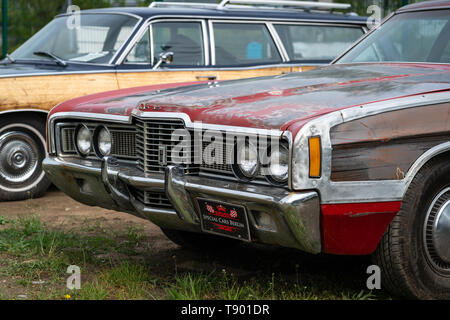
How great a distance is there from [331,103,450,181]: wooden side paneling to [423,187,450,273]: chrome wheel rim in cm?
31

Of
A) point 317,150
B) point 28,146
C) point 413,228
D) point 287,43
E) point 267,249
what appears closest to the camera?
point 317,150

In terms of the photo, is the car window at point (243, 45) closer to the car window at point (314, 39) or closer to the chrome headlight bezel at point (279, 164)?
the car window at point (314, 39)

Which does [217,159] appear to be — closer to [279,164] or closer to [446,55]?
[279,164]

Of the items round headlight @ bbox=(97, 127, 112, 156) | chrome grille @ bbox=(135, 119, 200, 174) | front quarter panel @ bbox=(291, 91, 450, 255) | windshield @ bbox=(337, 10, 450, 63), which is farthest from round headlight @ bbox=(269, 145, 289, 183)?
windshield @ bbox=(337, 10, 450, 63)

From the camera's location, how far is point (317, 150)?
2.95m

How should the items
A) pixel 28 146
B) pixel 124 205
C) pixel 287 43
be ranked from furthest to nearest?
pixel 287 43
pixel 28 146
pixel 124 205

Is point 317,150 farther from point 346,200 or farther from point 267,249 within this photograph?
point 267,249

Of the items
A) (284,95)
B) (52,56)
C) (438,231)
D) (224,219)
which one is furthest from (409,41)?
(52,56)

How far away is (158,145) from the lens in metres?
3.54

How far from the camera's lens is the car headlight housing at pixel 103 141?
13.2ft

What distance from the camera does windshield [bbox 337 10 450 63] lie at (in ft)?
13.9

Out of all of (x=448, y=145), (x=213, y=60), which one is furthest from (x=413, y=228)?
(x=213, y=60)

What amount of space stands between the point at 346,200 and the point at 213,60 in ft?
13.8
